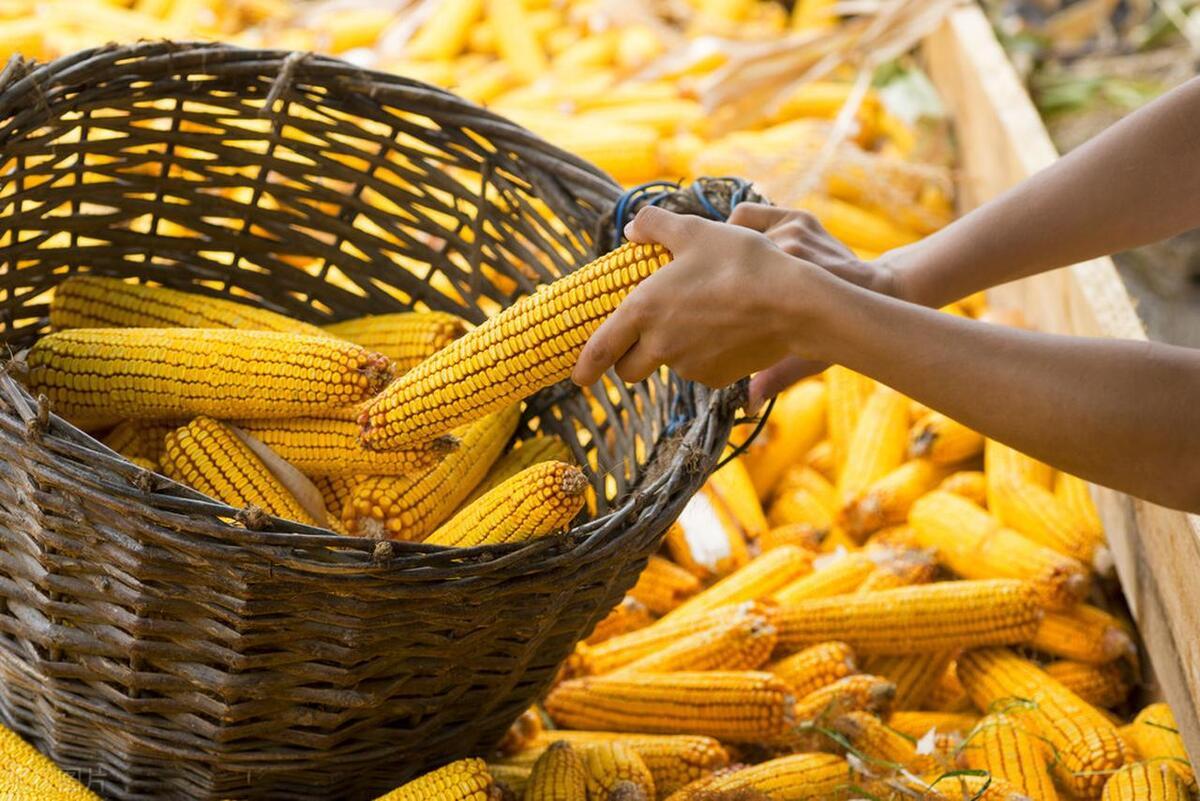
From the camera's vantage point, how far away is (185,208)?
2.21 metres

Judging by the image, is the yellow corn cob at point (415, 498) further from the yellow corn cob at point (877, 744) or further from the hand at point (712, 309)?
the yellow corn cob at point (877, 744)

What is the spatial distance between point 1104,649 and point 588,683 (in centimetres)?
87

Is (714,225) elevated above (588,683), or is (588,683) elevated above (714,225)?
(714,225)

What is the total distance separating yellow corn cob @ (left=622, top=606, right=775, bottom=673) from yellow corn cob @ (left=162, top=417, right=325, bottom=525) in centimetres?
64

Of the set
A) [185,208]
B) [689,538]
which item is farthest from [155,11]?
[689,538]

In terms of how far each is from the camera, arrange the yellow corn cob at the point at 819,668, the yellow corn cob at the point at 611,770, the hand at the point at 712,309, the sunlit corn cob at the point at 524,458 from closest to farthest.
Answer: the hand at the point at 712,309
the yellow corn cob at the point at 611,770
the sunlit corn cob at the point at 524,458
the yellow corn cob at the point at 819,668

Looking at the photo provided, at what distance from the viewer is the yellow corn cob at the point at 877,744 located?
1888mm

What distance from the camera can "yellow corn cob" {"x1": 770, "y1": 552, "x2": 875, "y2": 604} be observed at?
2.29 m

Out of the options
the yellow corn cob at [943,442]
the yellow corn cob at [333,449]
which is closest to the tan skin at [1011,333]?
the yellow corn cob at [333,449]

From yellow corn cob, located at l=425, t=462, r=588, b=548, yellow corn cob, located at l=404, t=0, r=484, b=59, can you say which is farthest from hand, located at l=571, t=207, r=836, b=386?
yellow corn cob, located at l=404, t=0, r=484, b=59

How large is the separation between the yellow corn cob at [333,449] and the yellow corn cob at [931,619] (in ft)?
2.53

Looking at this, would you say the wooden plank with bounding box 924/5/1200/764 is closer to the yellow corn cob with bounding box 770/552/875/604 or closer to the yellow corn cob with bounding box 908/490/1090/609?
the yellow corn cob with bounding box 908/490/1090/609

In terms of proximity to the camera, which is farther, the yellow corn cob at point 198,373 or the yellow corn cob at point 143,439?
the yellow corn cob at point 143,439

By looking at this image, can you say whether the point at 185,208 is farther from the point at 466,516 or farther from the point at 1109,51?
the point at 1109,51
